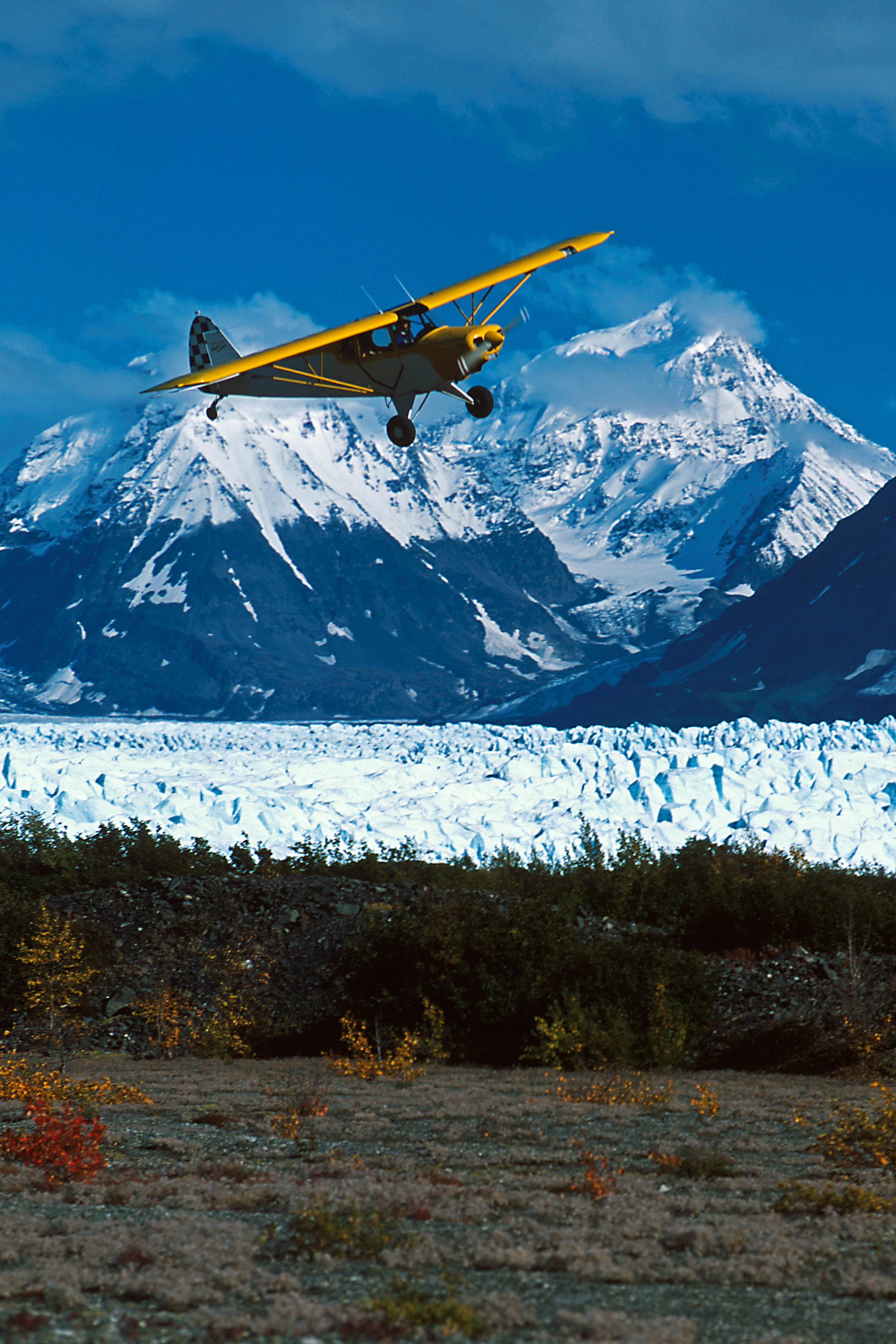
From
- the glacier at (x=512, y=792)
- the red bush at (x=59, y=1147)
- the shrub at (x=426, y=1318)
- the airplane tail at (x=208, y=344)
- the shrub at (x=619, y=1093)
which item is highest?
the airplane tail at (x=208, y=344)

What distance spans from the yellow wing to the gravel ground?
8019mm

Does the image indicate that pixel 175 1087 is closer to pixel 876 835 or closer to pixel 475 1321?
pixel 475 1321

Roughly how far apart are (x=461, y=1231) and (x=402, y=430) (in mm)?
11053

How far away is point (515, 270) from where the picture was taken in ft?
63.5

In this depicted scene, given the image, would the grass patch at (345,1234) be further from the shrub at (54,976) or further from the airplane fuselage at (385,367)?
the shrub at (54,976)

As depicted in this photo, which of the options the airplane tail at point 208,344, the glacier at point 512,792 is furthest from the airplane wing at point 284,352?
the glacier at point 512,792

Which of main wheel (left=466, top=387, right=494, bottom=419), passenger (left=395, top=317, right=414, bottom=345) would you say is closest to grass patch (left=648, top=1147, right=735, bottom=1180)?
main wheel (left=466, top=387, right=494, bottom=419)

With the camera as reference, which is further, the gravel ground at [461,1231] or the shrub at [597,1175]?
the shrub at [597,1175]

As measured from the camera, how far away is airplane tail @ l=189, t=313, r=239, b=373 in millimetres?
21250

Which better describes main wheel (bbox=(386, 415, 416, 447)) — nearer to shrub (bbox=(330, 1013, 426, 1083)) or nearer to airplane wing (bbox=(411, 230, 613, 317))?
airplane wing (bbox=(411, 230, 613, 317))

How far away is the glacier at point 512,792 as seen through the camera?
51781 mm

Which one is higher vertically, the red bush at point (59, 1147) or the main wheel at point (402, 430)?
the main wheel at point (402, 430)

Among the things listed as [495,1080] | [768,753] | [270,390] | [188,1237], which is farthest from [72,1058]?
[768,753]

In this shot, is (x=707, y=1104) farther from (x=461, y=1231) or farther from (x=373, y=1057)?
(x=373, y=1057)
